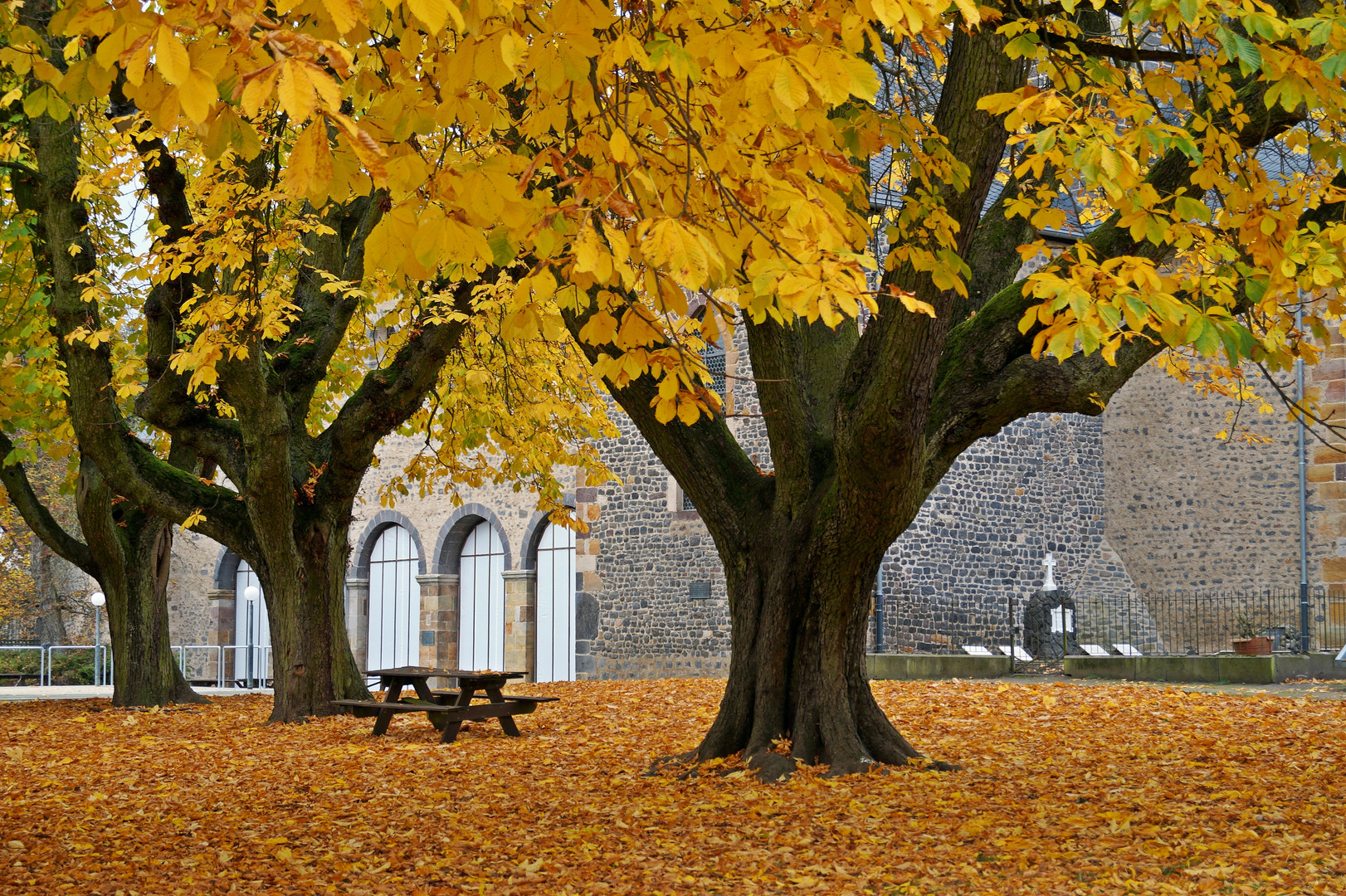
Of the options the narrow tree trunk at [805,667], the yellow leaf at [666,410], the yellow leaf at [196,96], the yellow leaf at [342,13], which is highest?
the yellow leaf at [342,13]

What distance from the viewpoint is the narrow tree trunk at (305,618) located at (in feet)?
33.0

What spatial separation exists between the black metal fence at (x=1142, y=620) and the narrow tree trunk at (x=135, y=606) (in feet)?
29.6

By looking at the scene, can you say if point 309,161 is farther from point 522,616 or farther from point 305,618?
point 522,616

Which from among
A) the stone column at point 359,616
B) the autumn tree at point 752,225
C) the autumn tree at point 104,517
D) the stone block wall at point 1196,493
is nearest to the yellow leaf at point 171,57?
the autumn tree at point 752,225

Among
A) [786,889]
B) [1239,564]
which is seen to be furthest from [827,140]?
[1239,564]

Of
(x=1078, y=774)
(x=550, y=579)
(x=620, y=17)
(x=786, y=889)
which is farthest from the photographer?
(x=550, y=579)

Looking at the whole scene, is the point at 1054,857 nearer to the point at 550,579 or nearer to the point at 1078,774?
the point at 1078,774

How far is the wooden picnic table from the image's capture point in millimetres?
8914

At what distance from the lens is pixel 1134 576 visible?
19422 millimetres

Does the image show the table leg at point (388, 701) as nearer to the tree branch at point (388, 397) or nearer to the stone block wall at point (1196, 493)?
the tree branch at point (388, 397)

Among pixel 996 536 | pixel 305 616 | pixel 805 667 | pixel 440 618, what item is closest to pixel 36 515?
pixel 305 616

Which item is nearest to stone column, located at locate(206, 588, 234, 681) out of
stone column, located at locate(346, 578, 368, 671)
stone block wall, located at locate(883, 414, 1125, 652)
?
stone column, located at locate(346, 578, 368, 671)

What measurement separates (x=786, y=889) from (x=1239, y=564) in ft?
53.1

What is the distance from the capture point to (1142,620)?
18578 millimetres
